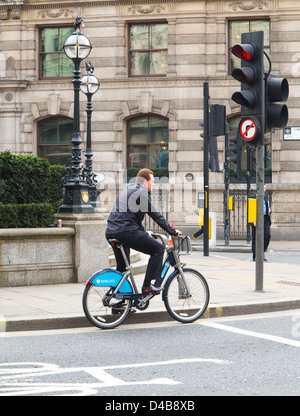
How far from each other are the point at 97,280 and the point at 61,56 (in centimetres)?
1914

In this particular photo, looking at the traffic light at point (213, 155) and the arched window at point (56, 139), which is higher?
the arched window at point (56, 139)

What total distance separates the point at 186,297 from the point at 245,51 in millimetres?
3593

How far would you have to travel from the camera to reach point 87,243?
11.7 m

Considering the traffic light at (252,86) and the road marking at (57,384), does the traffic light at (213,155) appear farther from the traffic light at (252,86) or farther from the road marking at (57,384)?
the road marking at (57,384)

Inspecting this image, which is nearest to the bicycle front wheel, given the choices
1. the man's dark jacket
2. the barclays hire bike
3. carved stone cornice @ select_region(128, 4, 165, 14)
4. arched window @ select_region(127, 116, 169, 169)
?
the barclays hire bike

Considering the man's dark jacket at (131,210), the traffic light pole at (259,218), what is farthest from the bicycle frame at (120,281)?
the traffic light pole at (259,218)

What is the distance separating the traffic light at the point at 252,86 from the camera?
10.3m

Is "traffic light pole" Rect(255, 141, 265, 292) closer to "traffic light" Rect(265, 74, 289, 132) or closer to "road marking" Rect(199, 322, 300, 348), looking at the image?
"traffic light" Rect(265, 74, 289, 132)

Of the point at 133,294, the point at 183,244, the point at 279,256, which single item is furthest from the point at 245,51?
the point at 279,256

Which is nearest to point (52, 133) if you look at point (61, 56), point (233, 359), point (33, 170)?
point (61, 56)

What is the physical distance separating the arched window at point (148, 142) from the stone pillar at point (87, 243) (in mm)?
13639

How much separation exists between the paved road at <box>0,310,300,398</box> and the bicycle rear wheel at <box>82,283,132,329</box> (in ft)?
0.44

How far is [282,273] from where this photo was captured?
1394cm
